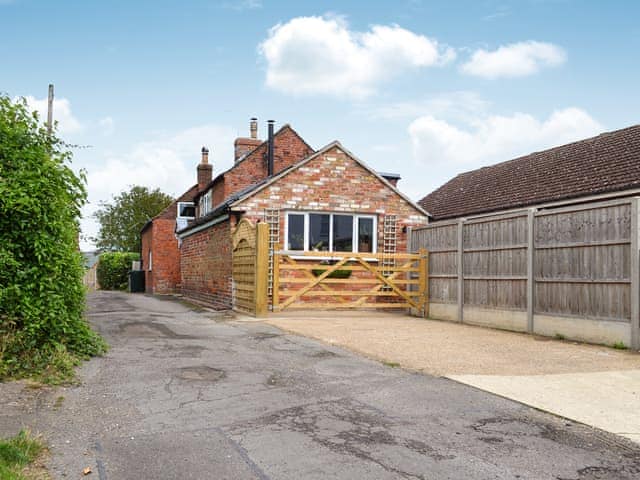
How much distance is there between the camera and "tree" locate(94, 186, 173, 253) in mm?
56906

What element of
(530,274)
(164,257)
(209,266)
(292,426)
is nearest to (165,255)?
(164,257)

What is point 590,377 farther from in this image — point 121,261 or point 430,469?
point 121,261

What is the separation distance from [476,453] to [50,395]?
420 centimetres

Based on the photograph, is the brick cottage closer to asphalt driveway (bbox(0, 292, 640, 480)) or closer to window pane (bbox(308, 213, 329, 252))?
window pane (bbox(308, 213, 329, 252))

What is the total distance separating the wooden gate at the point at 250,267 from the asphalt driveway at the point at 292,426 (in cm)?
669

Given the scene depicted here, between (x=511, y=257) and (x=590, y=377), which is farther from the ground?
(x=511, y=257)

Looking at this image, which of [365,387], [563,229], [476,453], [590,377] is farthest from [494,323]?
[476,453]

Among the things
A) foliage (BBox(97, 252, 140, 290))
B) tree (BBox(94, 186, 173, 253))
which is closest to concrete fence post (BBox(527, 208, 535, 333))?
foliage (BBox(97, 252, 140, 290))

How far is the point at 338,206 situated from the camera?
59.6 ft

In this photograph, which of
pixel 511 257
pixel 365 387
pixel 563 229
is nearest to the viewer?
pixel 365 387

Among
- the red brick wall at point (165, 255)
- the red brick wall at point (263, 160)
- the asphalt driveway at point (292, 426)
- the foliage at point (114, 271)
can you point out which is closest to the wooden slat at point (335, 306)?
the asphalt driveway at point (292, 426)

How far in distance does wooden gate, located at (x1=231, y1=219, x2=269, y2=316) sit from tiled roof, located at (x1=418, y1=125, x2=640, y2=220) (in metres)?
8.15

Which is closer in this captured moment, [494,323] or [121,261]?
[494,323]

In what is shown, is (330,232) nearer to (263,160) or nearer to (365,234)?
(365,234)
